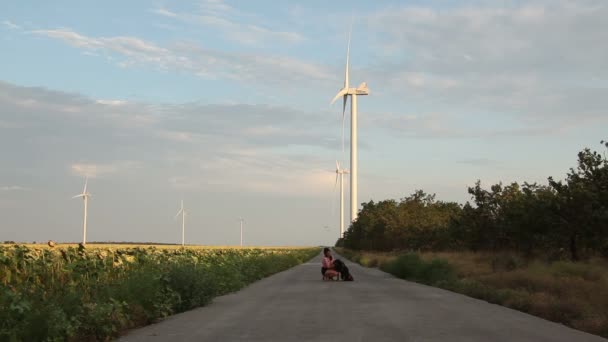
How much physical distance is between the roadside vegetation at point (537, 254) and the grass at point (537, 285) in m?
0.03

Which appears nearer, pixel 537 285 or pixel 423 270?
pixel 537 285

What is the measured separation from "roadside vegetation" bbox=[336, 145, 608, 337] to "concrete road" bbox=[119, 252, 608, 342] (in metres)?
1.32

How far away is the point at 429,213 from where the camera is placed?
86.3 m

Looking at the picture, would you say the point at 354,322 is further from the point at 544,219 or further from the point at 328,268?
the point at 544,219

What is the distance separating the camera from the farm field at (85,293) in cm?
948

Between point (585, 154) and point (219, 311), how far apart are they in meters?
24.5

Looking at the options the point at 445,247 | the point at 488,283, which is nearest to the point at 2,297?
the point at 488,283

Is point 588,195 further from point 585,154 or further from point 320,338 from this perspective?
point 320,338

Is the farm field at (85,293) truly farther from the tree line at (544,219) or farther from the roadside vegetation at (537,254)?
the tree line at (544,219)

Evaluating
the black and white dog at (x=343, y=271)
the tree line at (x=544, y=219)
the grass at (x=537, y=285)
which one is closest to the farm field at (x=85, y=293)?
the black and white dog at (x=343, y=271)

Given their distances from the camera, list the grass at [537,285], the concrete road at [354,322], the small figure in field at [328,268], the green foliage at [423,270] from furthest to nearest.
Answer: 1. the small figure in field at [328,268]
2. the green foliage at [423,270]
3. the grass at [537,285]
4. the concrete road at [354,322]

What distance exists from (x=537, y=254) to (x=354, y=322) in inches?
1083

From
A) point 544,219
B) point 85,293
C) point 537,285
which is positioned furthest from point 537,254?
point 85,293

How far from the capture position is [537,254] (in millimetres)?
37406
